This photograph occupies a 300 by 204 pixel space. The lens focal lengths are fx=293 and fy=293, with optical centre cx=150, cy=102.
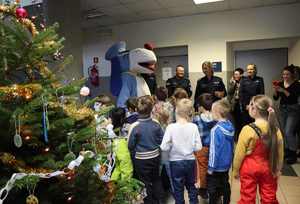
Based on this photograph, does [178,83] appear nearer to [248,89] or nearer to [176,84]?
[176,84]

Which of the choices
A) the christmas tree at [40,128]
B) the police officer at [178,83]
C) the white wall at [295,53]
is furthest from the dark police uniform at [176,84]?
the christmas tree at [40,128]

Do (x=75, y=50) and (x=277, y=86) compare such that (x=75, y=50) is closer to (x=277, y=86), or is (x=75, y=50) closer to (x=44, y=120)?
(x=44, y=120)

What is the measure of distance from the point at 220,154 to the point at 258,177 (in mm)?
345

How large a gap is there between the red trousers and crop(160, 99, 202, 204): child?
445mm

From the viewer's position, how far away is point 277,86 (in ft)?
14.1

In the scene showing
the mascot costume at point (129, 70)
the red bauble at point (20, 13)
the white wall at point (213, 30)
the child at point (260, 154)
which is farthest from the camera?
the white wall at point (213, 30)

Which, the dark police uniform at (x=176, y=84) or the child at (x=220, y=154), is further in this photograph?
the dark police uniform at (x=176, y=84)

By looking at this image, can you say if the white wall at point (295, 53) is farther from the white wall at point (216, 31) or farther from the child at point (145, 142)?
the child at point (145, 142)

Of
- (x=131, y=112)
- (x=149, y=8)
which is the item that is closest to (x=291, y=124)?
(x=131, y=112)

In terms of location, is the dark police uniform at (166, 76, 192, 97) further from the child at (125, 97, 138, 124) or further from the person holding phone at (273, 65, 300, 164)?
the child at (125, 97, 138, 124)

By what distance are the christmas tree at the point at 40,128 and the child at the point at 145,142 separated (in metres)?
1.32

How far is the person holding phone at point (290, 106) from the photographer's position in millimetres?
4176

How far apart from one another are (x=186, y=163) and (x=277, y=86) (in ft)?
8.07

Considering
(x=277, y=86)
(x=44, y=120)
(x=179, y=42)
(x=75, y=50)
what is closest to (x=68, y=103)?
(x=44, y=120)
